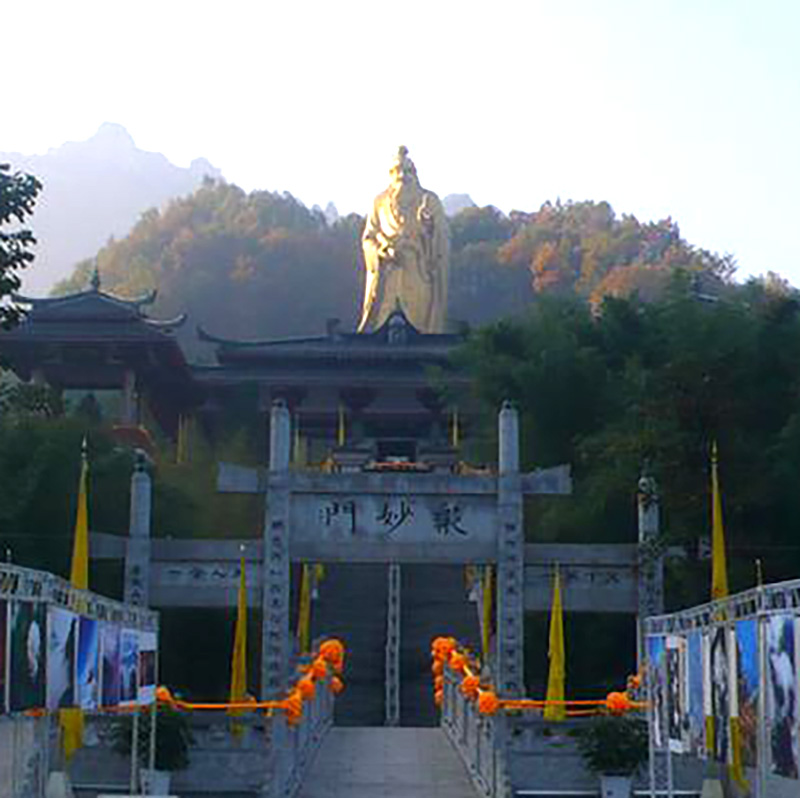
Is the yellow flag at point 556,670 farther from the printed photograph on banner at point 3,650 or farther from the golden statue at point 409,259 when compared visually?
the golden statue at point 409,259

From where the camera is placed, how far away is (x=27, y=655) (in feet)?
34.8

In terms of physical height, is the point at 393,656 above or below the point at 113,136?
below

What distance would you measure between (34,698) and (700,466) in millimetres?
12020

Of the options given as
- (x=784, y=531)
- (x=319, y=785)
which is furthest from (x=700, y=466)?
(x=319, y=785)

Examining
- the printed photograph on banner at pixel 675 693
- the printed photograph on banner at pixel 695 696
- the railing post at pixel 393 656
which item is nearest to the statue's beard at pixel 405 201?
the railing post at pixel 393 656

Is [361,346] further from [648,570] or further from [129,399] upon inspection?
[648,570]

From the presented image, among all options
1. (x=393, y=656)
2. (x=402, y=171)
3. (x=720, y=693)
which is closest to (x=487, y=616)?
(x=393, y=656)

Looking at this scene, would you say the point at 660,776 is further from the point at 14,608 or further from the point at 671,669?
the point at 14,608

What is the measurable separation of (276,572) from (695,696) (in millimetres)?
11034

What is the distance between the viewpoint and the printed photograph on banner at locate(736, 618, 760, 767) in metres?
10.1

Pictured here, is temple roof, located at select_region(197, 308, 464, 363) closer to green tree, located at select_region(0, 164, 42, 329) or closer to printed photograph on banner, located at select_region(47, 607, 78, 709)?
green tree, located at select_region(0, 164, 42, 329)

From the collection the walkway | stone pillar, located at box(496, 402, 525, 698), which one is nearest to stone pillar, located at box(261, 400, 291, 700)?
the walkway

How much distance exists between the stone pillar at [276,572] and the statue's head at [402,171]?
1017 inches

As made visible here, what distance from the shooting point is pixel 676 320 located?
82.4 feet
